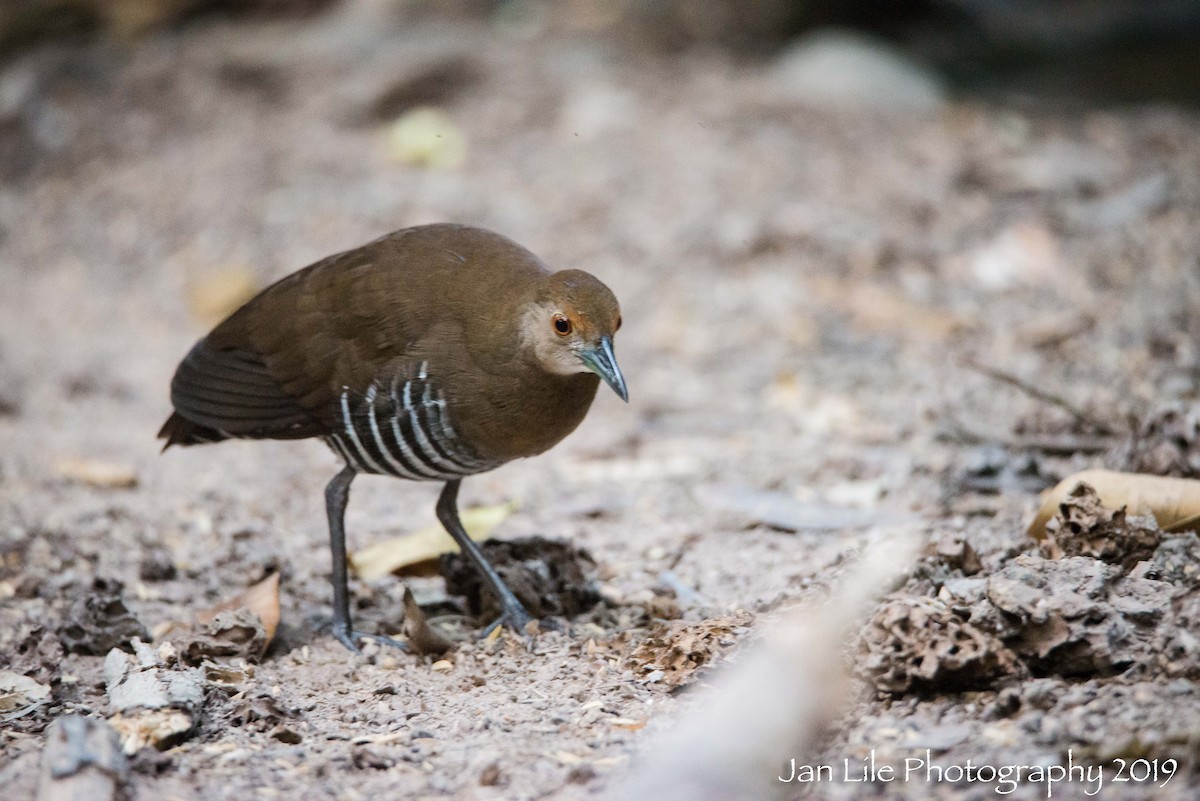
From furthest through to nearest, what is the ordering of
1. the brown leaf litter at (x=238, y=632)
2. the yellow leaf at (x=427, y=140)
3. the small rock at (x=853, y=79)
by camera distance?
the small rock at (x=853, y=79) < the yellow leaf at (x=427, y=140) < the brown leaf litter at (x=238, y=632)

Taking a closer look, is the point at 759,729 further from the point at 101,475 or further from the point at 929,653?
the point at 101,475

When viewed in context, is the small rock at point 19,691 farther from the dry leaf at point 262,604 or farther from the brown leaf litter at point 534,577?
the brown leaf litter at point 534,577

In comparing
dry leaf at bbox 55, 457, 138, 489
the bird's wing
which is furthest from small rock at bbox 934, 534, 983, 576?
dry leaf at bbox 55, 457, 138, 489

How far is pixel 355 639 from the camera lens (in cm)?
414

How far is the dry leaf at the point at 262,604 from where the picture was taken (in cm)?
401

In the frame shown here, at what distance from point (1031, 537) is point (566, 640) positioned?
1396 millimetres

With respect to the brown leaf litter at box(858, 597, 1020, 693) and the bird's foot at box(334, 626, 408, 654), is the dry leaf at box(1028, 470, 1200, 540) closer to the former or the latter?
the brown leaf litter at box(858, 597, 1020, 693)

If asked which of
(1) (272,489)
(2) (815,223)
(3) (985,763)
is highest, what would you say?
(2) (815,223)

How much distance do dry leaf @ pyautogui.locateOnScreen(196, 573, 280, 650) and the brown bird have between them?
20 cm

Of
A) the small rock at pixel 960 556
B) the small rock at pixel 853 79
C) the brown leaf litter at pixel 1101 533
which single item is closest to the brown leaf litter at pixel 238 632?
the small rock at pixel 960 556

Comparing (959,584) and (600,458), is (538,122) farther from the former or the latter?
(959,584)

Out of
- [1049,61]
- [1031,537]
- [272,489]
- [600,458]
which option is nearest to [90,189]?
[272,489]

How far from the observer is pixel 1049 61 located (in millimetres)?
12062

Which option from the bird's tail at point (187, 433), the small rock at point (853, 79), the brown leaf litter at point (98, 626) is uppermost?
the small rock at point (853, 79)
